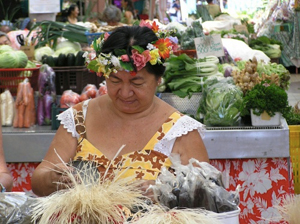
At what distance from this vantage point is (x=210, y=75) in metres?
4.71

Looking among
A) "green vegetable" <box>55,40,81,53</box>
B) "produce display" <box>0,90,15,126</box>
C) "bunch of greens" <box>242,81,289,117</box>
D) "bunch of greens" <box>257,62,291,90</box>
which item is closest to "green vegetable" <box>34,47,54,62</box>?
"green vegetable" <box>55,40,81,53</box>

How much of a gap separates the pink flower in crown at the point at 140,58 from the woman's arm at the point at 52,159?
520 mm

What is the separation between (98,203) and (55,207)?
5.0 inches

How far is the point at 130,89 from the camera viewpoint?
8.38 feet

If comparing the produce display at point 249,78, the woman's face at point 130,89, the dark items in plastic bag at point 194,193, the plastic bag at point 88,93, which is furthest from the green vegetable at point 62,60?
the dark items in plastic bag at point 194,193

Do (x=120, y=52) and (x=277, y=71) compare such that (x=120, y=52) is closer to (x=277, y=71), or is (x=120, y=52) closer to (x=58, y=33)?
(x=277, y=71)

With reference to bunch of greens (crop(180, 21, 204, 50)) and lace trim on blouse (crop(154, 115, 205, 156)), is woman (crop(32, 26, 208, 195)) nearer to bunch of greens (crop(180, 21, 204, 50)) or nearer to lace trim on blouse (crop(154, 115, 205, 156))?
lace trim on blouse (crop(154, 115, 205, 156))

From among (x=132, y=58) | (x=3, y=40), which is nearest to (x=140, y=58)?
(x=132, y=58)

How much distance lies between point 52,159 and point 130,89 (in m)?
0.52

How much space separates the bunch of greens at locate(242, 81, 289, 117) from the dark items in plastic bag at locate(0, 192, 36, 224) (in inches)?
96.5

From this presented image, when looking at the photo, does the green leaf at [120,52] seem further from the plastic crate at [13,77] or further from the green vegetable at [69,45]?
the green vegetable at [69,45]

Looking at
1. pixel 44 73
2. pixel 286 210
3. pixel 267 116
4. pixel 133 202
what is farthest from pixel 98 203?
pixel 44 73

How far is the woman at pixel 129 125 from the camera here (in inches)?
99.3

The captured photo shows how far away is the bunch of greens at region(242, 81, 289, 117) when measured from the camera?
12.4 ft
